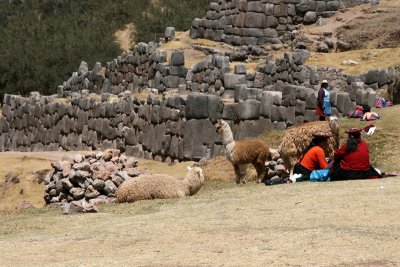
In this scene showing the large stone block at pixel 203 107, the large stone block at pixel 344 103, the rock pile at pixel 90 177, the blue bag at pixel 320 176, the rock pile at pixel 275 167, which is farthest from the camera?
the large stone block at pixel 203 107

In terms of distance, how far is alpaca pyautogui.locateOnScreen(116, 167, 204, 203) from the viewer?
1866 centimetres

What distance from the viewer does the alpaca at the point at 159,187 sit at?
1866 centimetres

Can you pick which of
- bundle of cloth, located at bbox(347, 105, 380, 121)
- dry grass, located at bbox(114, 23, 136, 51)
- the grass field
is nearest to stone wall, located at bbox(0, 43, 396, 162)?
bundle of cloth, located at bbox(347, 105, 380, 121)

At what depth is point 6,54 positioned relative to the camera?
58562mm

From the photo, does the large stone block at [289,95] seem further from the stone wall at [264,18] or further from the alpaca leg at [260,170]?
the stone wall at [264,18]

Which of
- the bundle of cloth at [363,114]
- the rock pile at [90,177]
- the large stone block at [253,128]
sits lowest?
the rock pile at [90,177]

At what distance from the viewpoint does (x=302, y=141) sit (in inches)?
763

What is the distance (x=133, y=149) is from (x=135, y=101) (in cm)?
147

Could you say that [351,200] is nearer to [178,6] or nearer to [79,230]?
[79,230]

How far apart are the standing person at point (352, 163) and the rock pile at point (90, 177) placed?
16.6 ft

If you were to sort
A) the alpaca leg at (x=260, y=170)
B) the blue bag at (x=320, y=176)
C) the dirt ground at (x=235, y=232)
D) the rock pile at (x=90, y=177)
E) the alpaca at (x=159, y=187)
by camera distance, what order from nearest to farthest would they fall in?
the dirt ground at (x=235, y=232)
the blue bag at (x=320, y=176)
the alpaca at (x=159, y=187)
the alpaca leg at (x=260, y=170)
the rock pile at (x=90, y=177)

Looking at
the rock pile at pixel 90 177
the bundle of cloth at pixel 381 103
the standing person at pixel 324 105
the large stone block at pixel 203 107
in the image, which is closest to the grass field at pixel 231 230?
the rock pile at pixel 90 177

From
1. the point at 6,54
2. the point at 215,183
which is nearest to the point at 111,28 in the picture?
the point at 6,54

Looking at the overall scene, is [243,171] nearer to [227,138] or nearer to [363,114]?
[227,138]
